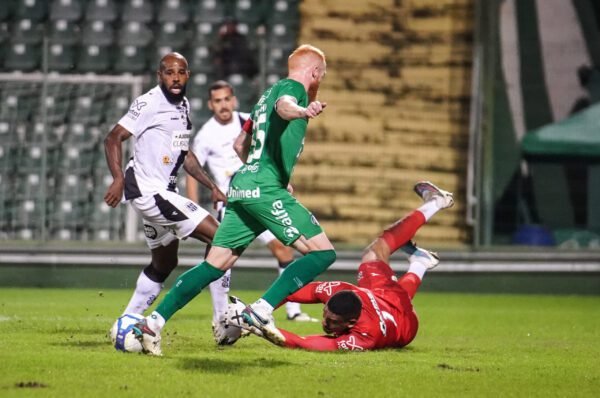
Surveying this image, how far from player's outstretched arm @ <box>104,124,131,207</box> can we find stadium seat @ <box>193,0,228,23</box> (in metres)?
9.40

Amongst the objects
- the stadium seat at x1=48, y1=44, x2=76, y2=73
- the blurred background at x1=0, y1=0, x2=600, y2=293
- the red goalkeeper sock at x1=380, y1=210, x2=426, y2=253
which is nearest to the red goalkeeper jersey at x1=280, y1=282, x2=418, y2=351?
the red goalkeeper sock at x1=380, y1=210, x2=426, y2=253

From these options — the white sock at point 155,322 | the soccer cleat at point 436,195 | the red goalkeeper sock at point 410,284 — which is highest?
the soccer cleat at point 436,195

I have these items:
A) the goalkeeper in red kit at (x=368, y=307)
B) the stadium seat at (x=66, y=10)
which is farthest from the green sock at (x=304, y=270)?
the stadium seat at (x=66, y=10)

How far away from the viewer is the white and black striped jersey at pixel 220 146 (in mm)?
13492

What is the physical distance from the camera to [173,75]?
10.0 m

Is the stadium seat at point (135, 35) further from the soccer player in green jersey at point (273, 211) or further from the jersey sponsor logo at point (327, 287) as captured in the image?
the soccer player in green jersey at point (273, 211)

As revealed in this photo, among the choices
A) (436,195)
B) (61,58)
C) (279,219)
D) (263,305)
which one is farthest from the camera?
(61,58)

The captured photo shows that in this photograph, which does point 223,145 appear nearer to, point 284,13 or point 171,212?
point 171,212

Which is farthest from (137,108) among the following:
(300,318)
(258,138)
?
(300,318)

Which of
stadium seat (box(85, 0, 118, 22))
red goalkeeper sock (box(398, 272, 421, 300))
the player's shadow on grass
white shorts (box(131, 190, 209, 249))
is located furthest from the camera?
stadium seat (box(85, 0, 118, 22))

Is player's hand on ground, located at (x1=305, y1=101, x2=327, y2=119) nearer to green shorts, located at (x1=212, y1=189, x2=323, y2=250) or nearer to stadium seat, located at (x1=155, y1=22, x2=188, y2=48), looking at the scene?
green shorts, located at (x1=212, y1=189, x2=323, y2=250)

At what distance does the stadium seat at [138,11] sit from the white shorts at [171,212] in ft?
30.7

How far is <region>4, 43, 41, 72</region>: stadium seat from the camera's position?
17516 mm

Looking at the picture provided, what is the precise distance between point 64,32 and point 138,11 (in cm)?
128
